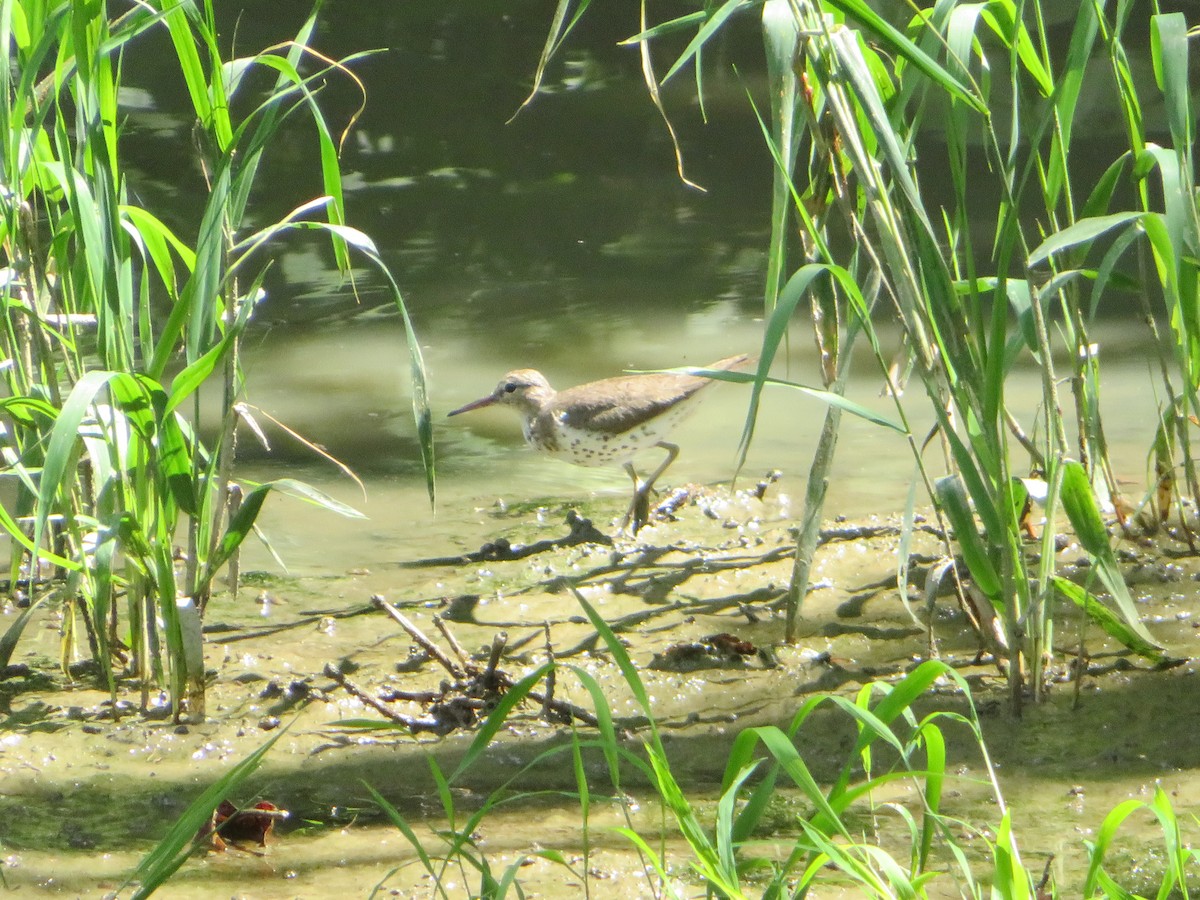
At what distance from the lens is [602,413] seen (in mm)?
5855

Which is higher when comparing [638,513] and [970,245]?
[970,245]

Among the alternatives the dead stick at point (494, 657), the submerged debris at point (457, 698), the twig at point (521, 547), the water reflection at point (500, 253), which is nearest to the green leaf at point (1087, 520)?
the submerged debris at point (457, 698)

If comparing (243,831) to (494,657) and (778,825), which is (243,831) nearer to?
(494,657)

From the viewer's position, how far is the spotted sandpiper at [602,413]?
18.8 ft

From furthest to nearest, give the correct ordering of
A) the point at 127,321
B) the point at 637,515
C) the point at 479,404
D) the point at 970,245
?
1. the point at 479,404
2. the point at 637,515
3. the point at 127,321
4. the point at 970,245

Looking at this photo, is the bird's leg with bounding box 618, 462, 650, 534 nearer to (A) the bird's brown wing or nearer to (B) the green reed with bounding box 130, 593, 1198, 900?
(A) the bird's brown wing

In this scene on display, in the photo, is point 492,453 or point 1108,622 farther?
point 492,453

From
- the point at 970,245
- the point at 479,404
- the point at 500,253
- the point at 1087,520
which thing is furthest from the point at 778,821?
the point at 500,253

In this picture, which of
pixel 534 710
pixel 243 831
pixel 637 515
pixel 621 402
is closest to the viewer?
pixel 243 831

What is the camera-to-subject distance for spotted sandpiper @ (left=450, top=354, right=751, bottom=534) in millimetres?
5730

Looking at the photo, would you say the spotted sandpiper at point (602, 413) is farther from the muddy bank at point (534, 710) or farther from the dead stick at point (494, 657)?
the dead stick at point (494, 657)

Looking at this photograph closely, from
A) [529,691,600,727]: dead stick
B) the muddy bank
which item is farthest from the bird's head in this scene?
[529,691,600,727]: dead stick

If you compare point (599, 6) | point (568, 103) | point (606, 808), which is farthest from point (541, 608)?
point (599, 6)

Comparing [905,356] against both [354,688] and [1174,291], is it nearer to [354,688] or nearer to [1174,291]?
[1174,291]
